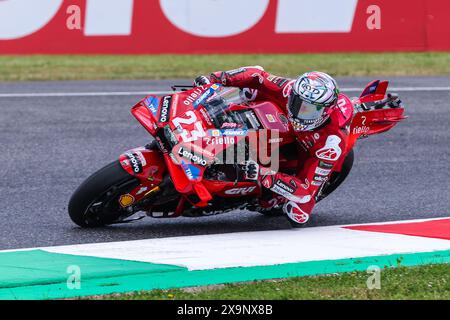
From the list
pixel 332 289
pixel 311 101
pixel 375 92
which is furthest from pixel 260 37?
pixel 332 289

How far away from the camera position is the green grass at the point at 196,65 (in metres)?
15.8

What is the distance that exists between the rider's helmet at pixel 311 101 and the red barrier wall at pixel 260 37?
9.21 meters

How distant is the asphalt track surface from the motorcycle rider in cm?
47

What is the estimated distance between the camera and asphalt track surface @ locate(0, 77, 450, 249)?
779cm

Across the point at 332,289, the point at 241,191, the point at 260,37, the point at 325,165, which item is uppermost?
the point at 325,165

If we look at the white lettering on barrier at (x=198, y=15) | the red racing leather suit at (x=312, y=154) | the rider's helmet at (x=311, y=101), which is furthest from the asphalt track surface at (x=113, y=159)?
the white lettering on barrier at (x=198, y=15)

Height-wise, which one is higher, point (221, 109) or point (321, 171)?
point (221, 109)

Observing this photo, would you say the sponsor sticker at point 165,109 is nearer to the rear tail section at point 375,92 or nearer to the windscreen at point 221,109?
the windscreen at point 221,109

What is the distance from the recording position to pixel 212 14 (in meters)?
16.3

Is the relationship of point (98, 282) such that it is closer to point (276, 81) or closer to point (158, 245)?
point (158, 245)

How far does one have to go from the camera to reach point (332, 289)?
19.9ft

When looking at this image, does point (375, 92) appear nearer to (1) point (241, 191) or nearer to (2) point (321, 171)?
(2) point (321, 171)

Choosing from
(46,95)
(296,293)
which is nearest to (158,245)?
(296,293)

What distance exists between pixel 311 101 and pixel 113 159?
3652 millimetres
